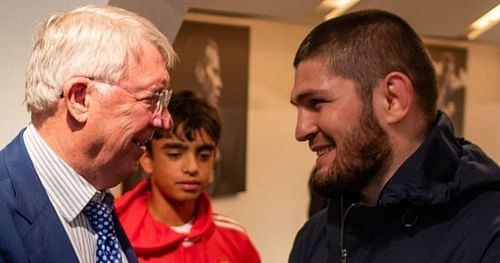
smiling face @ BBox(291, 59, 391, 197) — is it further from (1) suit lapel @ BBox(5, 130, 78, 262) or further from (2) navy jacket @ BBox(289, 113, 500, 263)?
(1) suit lapel @ BBox(5, 130, 78, 262)

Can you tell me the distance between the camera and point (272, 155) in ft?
11.3

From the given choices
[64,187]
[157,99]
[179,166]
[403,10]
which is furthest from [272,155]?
[64,187]

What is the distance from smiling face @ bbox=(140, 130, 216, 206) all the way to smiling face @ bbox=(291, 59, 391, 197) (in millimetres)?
679

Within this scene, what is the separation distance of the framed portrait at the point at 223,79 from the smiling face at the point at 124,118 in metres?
1.62

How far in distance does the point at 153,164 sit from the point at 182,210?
155mm

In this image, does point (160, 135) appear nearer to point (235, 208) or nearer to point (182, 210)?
point (182, 210)

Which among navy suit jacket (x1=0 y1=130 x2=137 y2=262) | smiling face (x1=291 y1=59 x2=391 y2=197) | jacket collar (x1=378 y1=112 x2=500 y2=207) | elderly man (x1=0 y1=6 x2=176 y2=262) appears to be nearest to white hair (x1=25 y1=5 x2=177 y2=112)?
elderly man (x1=0 y1=6 x2=176 y2=262)

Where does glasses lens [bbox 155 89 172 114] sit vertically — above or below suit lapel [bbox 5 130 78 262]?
above

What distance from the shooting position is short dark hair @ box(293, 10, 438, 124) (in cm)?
138

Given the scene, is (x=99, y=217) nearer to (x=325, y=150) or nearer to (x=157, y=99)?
(x=157, y=99)

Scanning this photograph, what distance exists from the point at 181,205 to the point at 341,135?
0.78 metres

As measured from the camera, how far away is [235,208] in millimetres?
3309

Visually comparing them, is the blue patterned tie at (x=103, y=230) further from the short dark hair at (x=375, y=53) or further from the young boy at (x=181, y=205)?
the young boy at (x=181, y=205)

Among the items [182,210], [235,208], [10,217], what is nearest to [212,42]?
[235,208]
